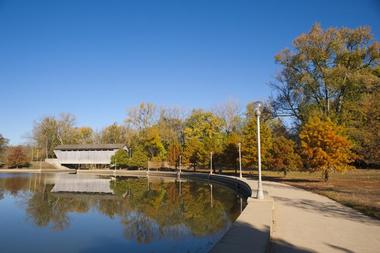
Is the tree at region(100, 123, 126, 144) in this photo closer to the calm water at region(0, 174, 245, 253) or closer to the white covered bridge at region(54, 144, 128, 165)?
the white covered bridge at region(54, 144, 128, 165)

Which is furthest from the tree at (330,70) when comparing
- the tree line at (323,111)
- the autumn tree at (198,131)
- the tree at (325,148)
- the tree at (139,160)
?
the tree at (139,160)

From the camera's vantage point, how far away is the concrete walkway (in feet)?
25.2

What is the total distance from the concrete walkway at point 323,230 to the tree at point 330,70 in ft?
79.0

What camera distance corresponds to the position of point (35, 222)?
1431 centimetres

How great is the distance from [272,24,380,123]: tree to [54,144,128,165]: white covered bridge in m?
45.4

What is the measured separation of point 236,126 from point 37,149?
58170 millimetres

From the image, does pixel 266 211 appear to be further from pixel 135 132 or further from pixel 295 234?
pixel 135 132

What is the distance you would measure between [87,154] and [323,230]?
71.8m

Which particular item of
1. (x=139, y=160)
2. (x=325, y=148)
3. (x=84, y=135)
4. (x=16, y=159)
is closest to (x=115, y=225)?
(x=325, y=148)

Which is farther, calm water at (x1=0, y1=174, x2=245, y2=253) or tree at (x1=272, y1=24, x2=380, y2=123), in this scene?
tree at (x1=272, y1=24, x2=380, y2=123)

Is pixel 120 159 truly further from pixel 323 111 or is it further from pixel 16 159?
pixel 323 111

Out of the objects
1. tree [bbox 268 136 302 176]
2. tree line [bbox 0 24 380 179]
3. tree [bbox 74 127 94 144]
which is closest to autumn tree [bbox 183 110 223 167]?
tree line [bbox 0 24 380 179]

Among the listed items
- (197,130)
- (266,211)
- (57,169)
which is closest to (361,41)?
(266,211)

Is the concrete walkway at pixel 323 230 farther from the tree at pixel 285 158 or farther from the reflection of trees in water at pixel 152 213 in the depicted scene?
the tree at pixel 285 158
